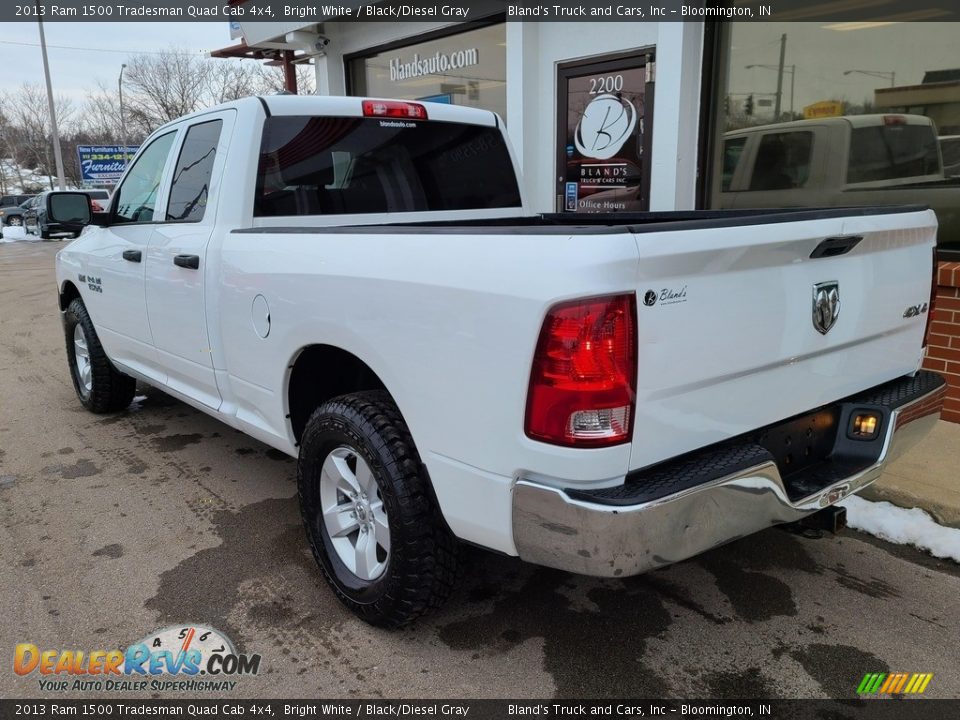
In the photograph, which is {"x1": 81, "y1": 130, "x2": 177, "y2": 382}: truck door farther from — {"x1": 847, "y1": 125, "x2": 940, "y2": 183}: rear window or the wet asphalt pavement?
{"x1": 847, "y1": 125, "x2": 940, "y2": 183}: rear window

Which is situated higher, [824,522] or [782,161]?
[782,161]

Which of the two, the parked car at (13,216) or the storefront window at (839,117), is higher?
the storefront window at (839,117)

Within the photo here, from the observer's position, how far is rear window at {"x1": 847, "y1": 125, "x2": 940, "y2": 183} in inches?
200

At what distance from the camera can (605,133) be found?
23.2ft

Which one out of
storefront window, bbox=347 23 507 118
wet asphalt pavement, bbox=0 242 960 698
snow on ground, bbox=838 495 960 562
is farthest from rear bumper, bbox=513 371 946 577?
storefront window, bbox=347 23 507 118

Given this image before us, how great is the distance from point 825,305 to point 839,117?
154 inches

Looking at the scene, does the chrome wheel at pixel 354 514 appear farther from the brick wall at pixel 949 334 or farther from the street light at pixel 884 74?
the street light at pixel 884 74

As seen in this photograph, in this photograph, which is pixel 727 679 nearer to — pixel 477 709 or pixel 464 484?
pixel 477 709

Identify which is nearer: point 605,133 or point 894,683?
point 894,683

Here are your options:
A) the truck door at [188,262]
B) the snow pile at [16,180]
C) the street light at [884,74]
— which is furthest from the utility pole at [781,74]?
the snow pile at [16,180]

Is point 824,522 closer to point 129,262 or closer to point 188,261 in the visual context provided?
point 188,261

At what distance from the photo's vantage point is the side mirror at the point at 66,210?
15.4ft

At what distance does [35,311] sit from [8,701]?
9664 millimetres

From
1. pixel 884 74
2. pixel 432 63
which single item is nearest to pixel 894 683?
pixel 884 74
